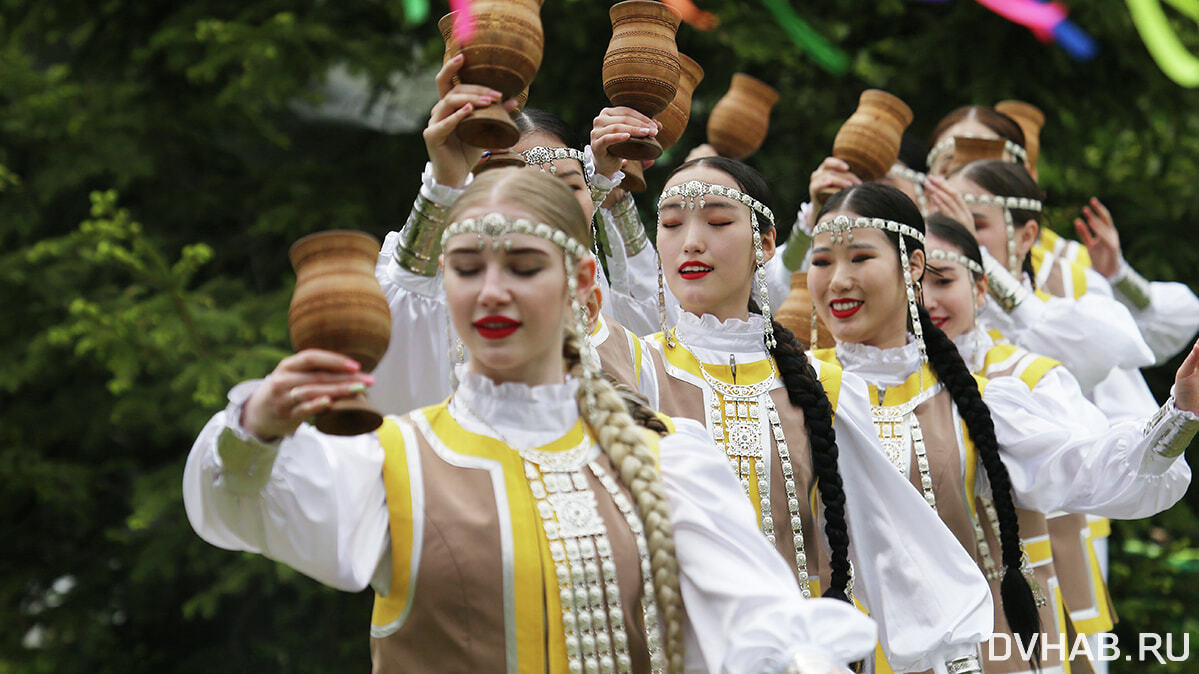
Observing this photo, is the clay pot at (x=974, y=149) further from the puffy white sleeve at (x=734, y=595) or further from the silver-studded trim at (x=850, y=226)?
the puffy white sleeve at (x=734, y=595)

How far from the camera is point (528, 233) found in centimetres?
230

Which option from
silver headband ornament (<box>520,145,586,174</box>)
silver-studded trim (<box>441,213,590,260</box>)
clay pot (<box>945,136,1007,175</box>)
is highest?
clay pot (<box>945,136,1007,175</box>)

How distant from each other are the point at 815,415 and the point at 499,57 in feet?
4.44

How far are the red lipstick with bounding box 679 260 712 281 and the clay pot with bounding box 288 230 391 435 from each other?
1.58 m

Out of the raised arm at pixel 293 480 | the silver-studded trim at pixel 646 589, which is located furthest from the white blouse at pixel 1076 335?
the raised arm at pixel 293 480

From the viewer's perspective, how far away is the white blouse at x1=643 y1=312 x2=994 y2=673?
10.7ft

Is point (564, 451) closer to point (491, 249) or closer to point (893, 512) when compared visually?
point (491, 249)

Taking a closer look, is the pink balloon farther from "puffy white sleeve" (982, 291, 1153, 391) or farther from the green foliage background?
"puffy white sleeve" (982, 291, 1153, 391)

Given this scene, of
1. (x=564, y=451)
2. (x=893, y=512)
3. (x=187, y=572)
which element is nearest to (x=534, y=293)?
(x=564, y=451)

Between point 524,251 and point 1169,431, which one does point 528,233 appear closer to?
point 524,251

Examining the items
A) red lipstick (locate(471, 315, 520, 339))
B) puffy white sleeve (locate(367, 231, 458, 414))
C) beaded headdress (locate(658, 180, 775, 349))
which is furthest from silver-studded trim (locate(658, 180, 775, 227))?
red lipstick (locate(471, 315, 520, 339))

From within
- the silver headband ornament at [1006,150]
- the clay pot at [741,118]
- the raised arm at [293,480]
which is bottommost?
the raised arm at [293,480]

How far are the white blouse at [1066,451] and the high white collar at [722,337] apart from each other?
54 cm

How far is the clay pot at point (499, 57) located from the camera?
2523mm
